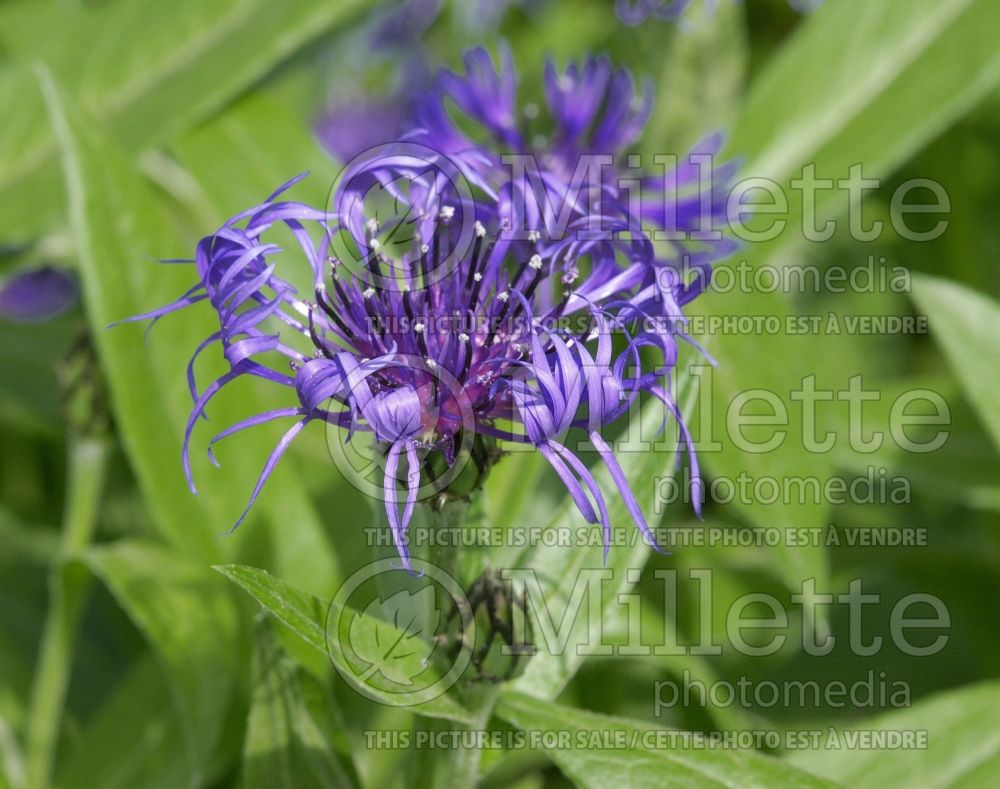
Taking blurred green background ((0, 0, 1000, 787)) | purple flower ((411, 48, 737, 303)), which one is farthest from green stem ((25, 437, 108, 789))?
purple flower ((411, 48, 737, 303))

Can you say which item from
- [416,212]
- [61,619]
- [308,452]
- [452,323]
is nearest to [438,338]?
[452,323]

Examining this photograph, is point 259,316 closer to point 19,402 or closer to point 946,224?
point 19,402

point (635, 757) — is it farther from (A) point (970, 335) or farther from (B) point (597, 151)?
(B) point (597, 151)

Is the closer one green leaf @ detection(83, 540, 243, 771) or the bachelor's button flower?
the bachelor's button flower

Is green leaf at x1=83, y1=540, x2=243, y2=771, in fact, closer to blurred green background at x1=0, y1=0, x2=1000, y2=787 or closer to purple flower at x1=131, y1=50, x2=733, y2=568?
blurred green background at x1=0, y1=0, x2=1000, y2=787

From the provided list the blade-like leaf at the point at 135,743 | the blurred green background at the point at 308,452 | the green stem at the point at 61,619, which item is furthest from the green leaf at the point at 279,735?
the green stem at the point at 61,619

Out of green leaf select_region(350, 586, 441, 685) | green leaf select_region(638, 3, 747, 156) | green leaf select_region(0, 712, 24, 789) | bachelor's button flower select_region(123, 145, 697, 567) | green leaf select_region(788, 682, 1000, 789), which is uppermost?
green leaf select_region(638, 3, 747, 156)

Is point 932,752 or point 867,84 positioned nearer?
point 932,752
